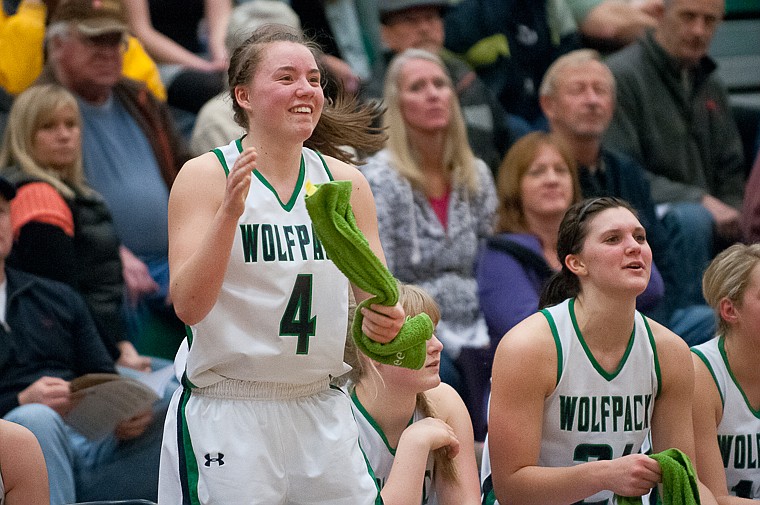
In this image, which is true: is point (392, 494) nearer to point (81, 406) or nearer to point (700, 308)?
point (81, 406)

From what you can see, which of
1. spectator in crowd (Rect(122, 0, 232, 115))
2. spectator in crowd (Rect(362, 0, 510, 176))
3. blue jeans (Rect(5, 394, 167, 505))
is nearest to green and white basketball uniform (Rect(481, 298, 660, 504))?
blue jeans (Rect(5, 394, 167, 505))

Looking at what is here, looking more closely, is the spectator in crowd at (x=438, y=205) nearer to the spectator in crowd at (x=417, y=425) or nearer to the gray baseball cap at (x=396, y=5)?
the gray baseball cap at (x=396, y=5)

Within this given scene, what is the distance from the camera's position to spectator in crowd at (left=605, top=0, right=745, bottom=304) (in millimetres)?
6648

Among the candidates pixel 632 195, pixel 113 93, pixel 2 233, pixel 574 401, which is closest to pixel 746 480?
pixel 574 401

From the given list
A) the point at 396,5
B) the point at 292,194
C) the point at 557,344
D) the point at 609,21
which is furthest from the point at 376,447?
the point at 609,21

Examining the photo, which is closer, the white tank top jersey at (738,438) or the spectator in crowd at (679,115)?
the white tank top jersey at (738,438)

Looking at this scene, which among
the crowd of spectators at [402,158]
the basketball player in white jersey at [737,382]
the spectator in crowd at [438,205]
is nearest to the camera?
the basketball player in white jersey at [737,382]

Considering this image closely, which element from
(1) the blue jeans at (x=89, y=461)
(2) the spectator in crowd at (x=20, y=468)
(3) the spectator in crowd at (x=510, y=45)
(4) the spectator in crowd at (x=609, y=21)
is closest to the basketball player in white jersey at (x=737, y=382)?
(1) the blue jeans at (x=89, y=461)

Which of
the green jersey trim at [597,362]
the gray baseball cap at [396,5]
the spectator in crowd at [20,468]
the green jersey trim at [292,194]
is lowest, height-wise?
the spectator in crowd at [20,468]

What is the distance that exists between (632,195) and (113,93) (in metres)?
2.56

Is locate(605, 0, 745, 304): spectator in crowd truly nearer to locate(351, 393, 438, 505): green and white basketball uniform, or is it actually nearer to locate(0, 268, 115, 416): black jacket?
locate(0, 268, 115, 416): black jacket

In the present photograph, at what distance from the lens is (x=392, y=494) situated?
Answer: 3.46 m

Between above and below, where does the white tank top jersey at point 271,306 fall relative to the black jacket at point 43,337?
above

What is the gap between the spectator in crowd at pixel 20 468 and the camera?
3.26 meters
